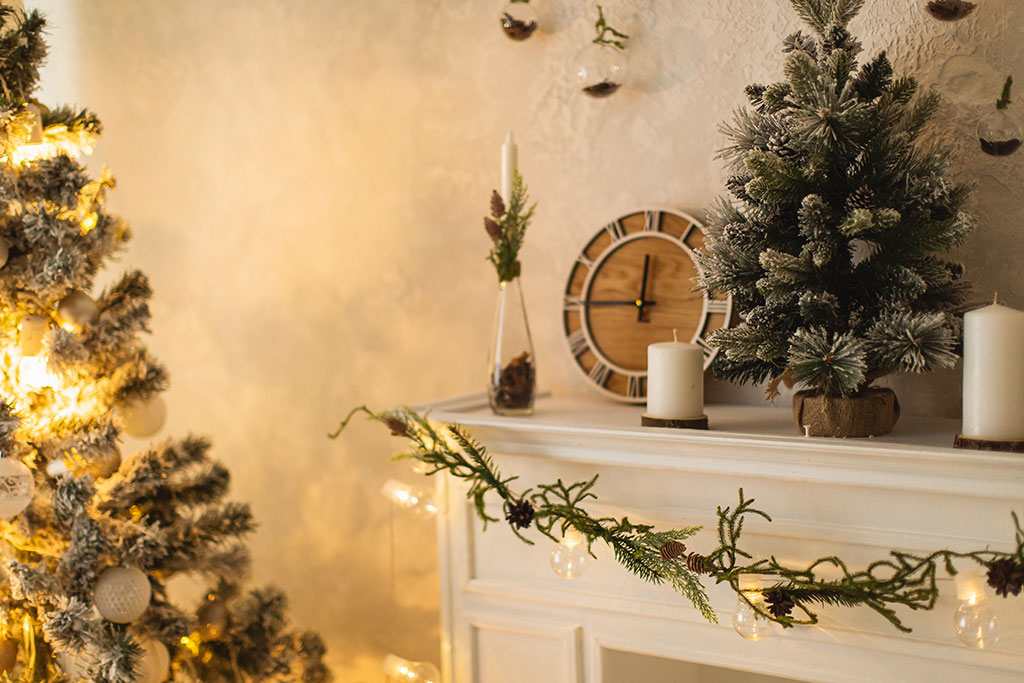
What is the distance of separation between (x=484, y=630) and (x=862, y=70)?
105cm

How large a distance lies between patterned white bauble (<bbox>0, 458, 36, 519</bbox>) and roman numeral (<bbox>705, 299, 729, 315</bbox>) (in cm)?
108

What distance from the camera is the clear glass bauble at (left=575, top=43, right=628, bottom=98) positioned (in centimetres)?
153

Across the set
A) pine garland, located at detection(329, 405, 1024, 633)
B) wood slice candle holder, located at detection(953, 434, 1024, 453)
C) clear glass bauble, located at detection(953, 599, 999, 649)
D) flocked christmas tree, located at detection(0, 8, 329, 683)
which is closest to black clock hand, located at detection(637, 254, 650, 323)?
pine garland, located at detection(329, 405, 1024, 633)

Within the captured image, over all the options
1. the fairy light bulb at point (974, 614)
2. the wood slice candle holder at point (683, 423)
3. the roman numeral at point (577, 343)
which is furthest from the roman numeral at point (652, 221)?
the fairy light bulb at point (974, 614)

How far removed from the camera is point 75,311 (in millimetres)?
1358

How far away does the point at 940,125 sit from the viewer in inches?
50.9

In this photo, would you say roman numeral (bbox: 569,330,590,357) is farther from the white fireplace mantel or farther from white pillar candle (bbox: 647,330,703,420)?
white pillar candle (bbox: 647,330,703,420)

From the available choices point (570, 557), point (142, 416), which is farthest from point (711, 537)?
point (142, 416)

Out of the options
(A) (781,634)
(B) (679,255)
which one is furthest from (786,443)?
(B) (679,255)

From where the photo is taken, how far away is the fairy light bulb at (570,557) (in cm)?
121

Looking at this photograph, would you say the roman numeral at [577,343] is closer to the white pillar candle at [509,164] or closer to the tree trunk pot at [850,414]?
the white pillar candle at [509,164]

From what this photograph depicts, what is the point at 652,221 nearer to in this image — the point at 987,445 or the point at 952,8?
the point at 952,8

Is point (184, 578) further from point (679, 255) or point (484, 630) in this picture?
point (679, 255)

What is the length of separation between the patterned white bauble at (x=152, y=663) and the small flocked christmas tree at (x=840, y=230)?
1.02 meters
